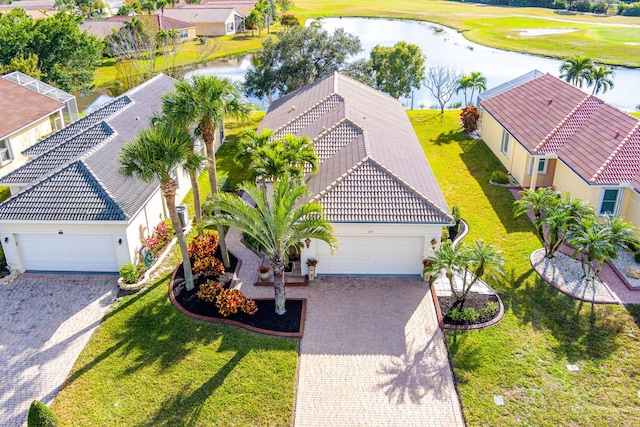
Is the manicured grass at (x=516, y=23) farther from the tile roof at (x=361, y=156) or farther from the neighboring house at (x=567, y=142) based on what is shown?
the tile roof at (x=361, y=156)

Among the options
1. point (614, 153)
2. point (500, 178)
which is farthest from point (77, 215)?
point (614, 153)

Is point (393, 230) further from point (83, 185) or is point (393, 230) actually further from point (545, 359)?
point (83, 185)

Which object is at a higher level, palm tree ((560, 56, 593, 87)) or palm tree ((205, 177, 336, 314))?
palm tree ((560, 56, 593, 87))

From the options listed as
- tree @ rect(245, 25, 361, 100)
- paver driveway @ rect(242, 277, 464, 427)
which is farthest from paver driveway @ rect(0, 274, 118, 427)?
tree @ rect(245, 25, 361, 100)

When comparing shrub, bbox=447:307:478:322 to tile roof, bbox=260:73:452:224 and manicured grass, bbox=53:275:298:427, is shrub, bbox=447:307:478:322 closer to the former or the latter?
tile roof, bbox=260:73:452:224

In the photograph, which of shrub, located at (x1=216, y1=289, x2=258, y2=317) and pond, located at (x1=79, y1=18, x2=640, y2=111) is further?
pond, located at (x1=79, y1=18, x2=640, y2=111)

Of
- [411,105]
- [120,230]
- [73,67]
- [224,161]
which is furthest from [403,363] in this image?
[73,67]
